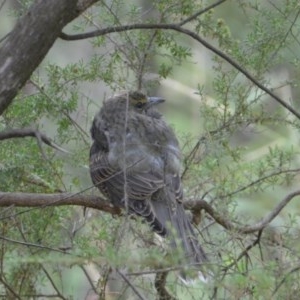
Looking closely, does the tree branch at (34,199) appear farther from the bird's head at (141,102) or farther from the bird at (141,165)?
the bird's head at (141,102)

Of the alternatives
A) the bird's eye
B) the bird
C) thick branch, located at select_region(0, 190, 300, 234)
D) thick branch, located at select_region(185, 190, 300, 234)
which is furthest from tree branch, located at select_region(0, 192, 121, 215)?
the bird's eye

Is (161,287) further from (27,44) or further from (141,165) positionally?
(27,44)

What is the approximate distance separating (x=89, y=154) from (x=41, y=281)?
0.98m

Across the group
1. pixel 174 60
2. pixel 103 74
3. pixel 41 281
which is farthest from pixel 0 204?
pixel 174 60

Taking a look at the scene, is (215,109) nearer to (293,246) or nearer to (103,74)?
(103,74)

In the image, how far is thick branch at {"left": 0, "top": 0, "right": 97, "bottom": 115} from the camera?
13.7ft

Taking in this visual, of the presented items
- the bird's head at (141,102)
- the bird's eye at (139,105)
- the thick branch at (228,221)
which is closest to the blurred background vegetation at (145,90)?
the thick branch at (228,221)

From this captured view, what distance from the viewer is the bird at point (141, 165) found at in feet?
17.3

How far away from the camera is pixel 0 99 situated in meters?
4.20

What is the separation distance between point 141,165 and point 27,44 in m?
1.57

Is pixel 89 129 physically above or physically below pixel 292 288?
above

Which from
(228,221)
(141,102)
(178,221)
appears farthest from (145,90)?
(228,221)

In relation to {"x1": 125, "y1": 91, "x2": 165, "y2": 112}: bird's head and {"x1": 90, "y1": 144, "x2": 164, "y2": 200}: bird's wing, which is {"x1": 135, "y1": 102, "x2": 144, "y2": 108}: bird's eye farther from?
{"x1": 90, "y1": 144, "x2": 164, "y2": 200}: bird's wing

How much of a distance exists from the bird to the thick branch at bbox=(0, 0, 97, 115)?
919 mm
